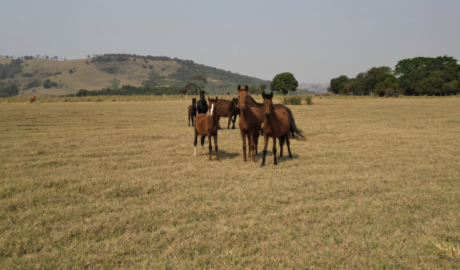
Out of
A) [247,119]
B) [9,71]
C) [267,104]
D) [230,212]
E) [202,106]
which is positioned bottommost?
[230,212]

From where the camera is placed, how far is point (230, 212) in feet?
16.6

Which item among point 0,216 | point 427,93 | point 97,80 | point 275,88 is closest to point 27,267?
point 0,216

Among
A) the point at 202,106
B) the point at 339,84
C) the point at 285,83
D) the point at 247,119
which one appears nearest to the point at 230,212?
the point at 247,119

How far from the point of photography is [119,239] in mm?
4141

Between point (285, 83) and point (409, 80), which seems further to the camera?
point (285, 83)

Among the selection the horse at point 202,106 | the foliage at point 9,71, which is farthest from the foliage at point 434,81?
the foliage at point 9,71

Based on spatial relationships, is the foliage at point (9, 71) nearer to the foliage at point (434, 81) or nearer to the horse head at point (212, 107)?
the foliage at point (434, 81)

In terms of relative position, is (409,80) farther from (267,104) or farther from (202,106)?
(267,104)

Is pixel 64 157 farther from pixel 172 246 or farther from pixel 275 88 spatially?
pixel 275 88

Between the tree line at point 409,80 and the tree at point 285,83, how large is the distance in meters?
18.2

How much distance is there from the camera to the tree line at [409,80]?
271ft

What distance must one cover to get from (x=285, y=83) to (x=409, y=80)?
4226cm

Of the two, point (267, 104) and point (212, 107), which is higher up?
point (267, 104)

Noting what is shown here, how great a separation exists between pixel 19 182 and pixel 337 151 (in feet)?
31.0
